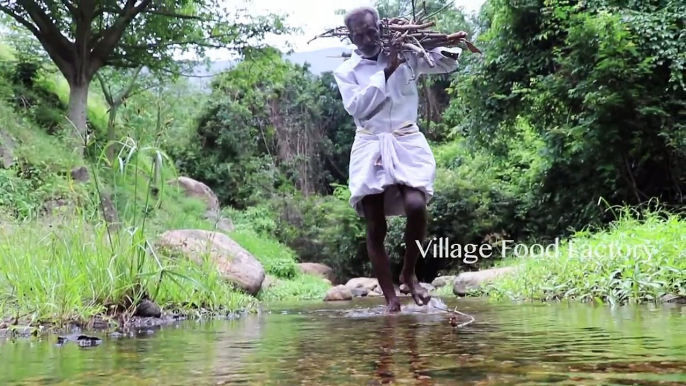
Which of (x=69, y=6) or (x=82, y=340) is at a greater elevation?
(x=69, y=6)

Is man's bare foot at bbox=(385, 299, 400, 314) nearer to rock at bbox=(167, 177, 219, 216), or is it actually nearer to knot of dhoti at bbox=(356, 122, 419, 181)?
knot of dhoti at bbox=(356, 122, 419, 181)

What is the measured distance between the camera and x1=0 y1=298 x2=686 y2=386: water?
1.13m

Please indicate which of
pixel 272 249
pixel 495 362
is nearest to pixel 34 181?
pixel 272 249

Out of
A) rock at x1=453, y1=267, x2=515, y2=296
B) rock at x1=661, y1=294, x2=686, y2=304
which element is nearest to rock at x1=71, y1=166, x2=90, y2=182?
rock at x1=453, y1=267, x2=515, y2=296

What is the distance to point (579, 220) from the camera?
33.4 ft

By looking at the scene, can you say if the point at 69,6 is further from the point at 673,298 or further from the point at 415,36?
the point at 673,298

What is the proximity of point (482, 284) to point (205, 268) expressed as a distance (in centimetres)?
429

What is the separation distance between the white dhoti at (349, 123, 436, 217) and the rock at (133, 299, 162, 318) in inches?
41.3

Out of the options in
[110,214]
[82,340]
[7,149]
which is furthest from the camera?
[7,149]

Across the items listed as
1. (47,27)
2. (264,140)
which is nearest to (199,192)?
(264,140)

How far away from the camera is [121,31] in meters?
13.9

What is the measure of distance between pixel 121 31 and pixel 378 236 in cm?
1206

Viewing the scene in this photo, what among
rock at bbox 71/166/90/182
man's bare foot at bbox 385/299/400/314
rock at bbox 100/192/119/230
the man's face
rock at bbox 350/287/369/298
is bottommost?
man's bare foot at bbox 385/299/400/314

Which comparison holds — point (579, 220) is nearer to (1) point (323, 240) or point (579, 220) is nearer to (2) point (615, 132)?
(2) point (615, 132)
